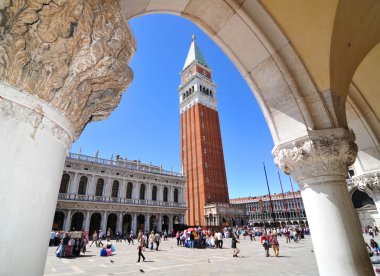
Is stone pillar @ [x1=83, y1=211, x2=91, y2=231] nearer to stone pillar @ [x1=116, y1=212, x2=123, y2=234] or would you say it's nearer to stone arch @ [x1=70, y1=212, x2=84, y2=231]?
stone arch @ [x1=70, y1=212, x2=84, y2=231]

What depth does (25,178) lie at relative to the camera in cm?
113

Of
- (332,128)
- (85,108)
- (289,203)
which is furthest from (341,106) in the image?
(289,203)

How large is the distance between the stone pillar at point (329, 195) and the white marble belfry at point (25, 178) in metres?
2.80

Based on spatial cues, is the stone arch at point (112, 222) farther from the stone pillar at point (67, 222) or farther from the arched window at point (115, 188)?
the stone pillar at point (67, 222)

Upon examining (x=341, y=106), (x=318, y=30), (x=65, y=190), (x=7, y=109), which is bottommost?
(x=7, y=109)

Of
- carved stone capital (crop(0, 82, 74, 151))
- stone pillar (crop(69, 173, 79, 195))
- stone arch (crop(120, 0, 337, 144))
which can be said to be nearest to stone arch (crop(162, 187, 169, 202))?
stone pillar (crop(69, 173, 79, 195))

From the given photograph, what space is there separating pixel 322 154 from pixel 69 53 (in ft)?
9.93

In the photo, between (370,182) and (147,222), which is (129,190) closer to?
(147,222)

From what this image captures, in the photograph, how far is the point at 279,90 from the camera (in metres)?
3.31

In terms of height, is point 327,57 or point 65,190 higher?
point 65,190

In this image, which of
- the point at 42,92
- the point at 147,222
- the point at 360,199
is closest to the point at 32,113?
the point at 42,92

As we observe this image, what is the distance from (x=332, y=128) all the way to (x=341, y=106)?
0.63 metres

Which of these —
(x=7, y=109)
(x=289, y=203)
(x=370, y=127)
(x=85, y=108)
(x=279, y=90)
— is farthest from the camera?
(x=289, y=203)

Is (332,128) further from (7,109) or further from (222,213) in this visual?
(222,213)
